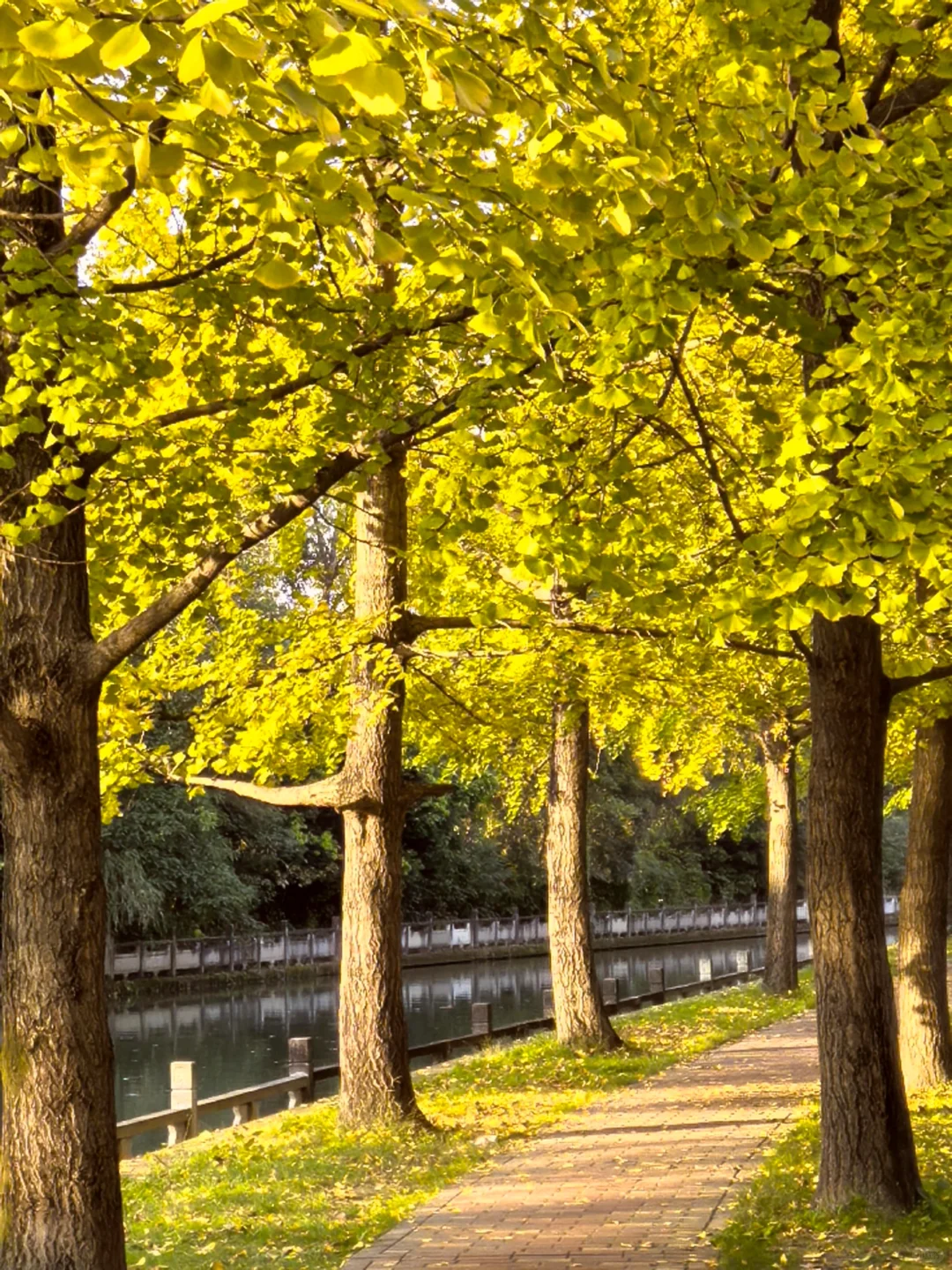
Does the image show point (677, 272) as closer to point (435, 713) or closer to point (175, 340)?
point (175, 340)

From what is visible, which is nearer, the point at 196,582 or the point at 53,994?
the point at 53,994

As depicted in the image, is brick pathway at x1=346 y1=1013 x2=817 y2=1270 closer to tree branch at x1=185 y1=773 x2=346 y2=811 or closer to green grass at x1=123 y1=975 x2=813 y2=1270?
green grass at x1=123 y1=975 x2=813 y2=1270

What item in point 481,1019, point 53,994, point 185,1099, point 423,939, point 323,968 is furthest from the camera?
point 423,939

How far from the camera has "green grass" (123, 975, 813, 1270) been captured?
8930mm

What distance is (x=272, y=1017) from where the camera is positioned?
3275 centimetres

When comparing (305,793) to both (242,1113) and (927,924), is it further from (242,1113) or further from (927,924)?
(927,924)

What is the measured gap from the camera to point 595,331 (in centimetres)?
784

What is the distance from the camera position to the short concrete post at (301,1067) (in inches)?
633

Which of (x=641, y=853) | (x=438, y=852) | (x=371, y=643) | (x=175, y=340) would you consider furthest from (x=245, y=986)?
(x=175, y=340)

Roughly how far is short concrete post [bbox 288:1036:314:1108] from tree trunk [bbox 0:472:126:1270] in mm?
9297

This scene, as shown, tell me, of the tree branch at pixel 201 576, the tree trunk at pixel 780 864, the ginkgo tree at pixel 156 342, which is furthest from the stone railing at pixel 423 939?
the tree branch at pixel 201 576

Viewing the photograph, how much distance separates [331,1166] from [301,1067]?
220 inches

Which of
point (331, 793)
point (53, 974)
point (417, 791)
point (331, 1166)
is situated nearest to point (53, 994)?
point (53, 974)

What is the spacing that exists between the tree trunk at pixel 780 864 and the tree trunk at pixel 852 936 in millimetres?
17370
